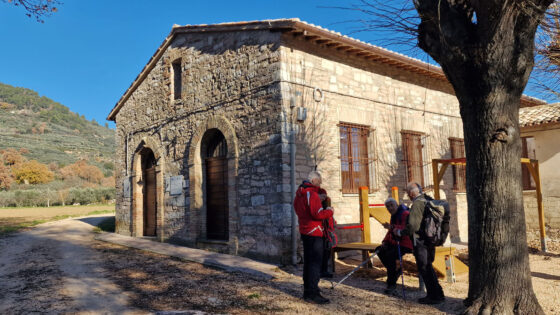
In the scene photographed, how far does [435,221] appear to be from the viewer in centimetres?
514

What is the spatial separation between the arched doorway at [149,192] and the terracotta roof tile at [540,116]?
427 inches

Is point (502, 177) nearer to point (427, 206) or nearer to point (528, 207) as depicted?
point (427, 206)

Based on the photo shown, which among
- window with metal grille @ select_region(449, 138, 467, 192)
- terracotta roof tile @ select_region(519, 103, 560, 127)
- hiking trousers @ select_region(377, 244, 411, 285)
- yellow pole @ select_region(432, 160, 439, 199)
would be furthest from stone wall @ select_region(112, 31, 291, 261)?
terracotta roof tile @ select_region(519, 103, 560, 127)

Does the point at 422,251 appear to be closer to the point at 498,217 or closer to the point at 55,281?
the point at 498,217

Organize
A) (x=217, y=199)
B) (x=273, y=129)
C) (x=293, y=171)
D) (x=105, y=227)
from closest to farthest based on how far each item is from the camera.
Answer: (x=293, y=171) → (x=273, y=129) → (x=217, y=199) → (x=105, y=227)

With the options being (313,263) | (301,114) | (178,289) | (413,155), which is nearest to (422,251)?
(313,263)

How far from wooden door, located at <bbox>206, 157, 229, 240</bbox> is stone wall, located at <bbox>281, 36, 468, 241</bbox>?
2.38 meters

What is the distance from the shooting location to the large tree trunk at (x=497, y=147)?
13.8 ft

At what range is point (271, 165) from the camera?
27.0ft

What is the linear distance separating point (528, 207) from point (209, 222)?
9050 mm

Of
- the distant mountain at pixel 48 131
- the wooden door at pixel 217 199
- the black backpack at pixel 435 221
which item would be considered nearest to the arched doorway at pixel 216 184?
the wooden door at pixel 217 199

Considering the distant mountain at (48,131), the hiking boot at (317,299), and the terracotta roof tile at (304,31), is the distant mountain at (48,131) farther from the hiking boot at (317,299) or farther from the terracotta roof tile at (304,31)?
the hiking boot at (317,299)

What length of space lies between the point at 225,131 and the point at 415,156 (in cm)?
500

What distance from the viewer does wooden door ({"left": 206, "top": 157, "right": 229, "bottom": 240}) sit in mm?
9750
